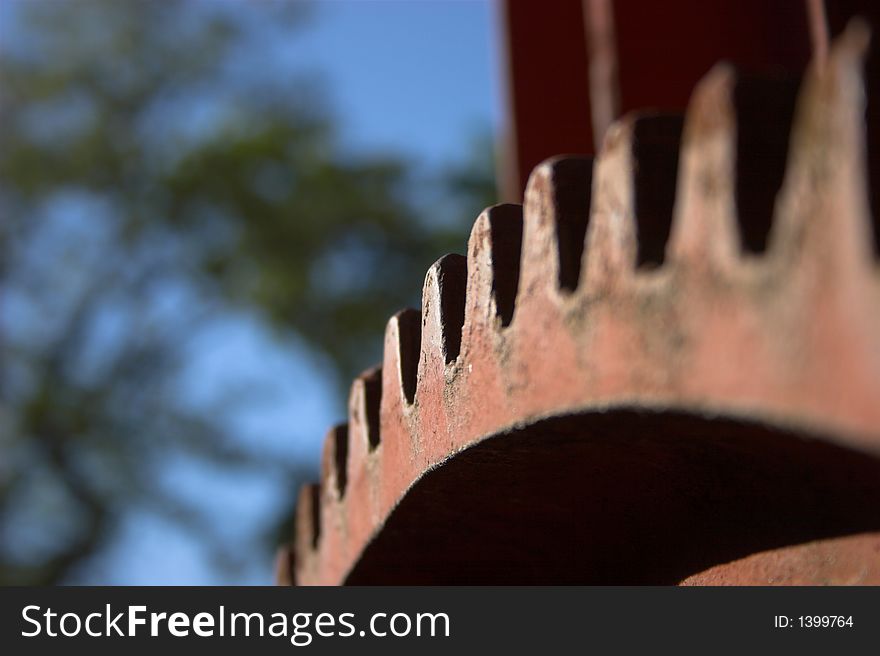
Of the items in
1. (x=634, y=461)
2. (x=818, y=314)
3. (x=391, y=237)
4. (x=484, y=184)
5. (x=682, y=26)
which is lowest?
(x=818, y=314)

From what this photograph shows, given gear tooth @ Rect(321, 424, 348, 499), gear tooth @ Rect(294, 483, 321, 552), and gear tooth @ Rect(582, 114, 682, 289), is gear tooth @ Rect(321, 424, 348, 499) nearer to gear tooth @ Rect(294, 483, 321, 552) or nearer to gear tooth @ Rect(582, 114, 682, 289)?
gear tooth @ Rect(294, 483, 321, 552)

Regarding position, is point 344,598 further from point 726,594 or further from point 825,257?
point 825,257

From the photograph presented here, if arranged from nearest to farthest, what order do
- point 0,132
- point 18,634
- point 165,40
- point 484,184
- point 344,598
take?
point 344,598 < point 18,634 < point 0,132 < point 165,40 < point 484,184

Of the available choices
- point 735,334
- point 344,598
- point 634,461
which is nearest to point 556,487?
point 634,461

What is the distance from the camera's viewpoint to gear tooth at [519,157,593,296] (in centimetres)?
77

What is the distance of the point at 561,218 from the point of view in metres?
0.77

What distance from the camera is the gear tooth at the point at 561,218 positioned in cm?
77

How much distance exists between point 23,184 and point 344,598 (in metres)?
12.0

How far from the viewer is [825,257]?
52cm

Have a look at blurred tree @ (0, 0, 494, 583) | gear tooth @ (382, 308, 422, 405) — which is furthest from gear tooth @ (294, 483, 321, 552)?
blurred tree @ (0, 0, 494, 583)

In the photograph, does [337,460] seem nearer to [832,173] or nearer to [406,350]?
[406,350]

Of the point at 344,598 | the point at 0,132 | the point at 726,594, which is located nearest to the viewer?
the point at 726,594

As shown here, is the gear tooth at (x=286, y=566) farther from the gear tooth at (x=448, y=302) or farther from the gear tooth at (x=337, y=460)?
the gear tooth at (x=448, y=302)

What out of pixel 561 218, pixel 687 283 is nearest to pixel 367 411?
pixel 561 218
